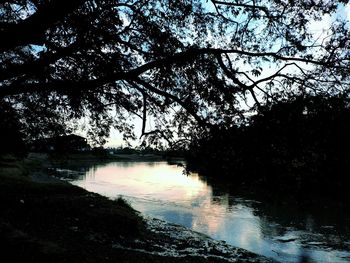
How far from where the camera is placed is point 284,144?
8.12 meters

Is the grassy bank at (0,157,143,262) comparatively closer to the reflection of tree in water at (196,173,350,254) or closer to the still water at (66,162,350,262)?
the still water at (66,162,350,262)

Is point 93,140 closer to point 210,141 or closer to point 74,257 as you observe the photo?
point 74,257

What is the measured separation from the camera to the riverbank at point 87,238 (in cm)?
990

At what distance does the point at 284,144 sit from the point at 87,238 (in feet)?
28.0

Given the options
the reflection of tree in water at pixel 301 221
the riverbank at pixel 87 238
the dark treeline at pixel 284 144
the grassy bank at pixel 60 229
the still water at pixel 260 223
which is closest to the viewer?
the dark treeline at pixel 284 144

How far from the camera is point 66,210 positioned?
17.6 meters

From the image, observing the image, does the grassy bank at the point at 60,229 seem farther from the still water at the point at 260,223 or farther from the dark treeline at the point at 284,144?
the dark treeline at the point at 284,144

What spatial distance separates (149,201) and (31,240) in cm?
2771

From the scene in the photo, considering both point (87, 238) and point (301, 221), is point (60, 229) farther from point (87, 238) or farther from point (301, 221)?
point (301, 221)

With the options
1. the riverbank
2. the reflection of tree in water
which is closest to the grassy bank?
the riverbank

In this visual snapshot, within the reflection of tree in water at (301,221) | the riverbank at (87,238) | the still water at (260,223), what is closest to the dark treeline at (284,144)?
the riverbank at (87,238)

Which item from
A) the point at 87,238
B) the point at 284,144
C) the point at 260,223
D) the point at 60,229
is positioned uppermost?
the point at 284,144

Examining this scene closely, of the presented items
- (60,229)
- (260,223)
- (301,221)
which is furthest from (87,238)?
(301,221)

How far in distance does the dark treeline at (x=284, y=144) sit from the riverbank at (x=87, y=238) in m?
4.85
